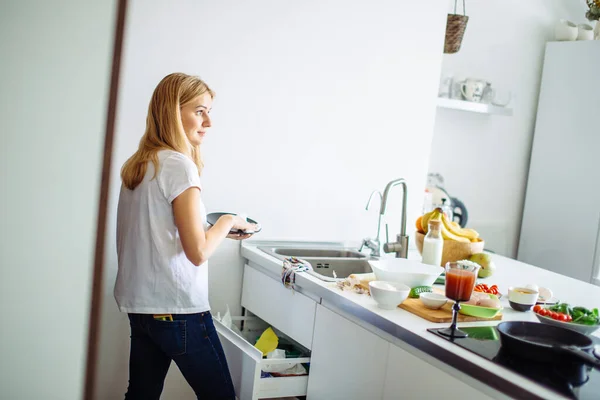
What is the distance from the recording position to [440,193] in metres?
3.49

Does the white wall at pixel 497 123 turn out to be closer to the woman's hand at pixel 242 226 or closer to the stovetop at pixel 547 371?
the woman's hand at pixel 242 226

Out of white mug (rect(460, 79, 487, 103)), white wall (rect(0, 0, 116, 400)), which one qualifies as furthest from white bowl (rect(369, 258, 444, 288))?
white mug (rect(460, 79, 487, 103))

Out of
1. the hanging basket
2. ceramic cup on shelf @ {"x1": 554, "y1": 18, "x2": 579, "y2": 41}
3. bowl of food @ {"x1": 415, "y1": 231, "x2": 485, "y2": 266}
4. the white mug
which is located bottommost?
bowl of food @ {"x1": 415, "y1": 231, "x2": 485, "y2": 266}

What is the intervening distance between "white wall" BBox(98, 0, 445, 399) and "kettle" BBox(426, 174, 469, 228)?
487 millimetres

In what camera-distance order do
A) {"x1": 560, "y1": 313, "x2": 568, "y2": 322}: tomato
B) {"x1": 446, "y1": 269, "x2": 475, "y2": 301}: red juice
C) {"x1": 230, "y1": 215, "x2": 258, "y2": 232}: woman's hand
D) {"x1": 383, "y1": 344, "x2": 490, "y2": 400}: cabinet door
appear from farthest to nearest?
{"x1": 230, "y1": 215, "x2": 258, "y2": 232}: woman's hand, {"x1": 560, "y1": 313, "x2": 568, "y2": 322}: tomato, {"x1": 446, "y1": 269, "x2": 475, "y2": 301}: red juice, {"x1": 383, "y1": 344, "x2": 490, "y2": 400}: cabinet door

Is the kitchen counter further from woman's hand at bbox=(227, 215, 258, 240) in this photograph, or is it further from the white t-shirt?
the white t-shirt

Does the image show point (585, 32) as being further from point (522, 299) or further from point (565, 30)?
point (522, 299)

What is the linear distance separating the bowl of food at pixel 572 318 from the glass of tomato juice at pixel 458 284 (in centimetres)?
27

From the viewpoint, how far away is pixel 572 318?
1.69 metres

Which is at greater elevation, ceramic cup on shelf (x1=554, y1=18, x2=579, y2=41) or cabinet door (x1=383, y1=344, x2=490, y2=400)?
ceramic cup on shelf (x1=554, y1=18, x2=579, y2=41)

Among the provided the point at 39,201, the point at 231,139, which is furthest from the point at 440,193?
the point at 39,201

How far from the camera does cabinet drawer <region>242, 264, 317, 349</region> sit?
2088 millimetres

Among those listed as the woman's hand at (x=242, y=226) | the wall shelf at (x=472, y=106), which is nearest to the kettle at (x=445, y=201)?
the wall shelf at (x=472, y=106)

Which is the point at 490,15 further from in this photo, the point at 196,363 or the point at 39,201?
the point at 39,201
